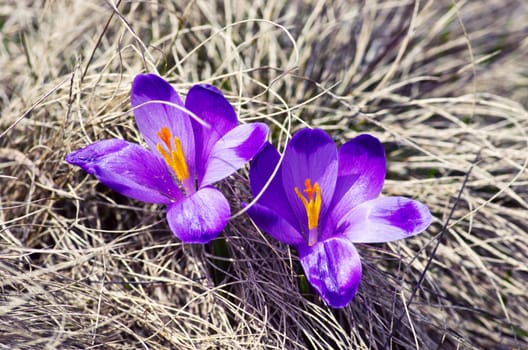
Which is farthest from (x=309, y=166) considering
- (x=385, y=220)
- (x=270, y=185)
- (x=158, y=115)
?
(x=158, y=115)

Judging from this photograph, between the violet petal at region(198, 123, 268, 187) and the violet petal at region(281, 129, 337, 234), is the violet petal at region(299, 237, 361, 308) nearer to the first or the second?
the violet petal at region(281, 129, 337, 234)

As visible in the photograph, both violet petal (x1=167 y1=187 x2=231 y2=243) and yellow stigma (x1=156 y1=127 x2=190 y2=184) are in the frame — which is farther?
yellow stigma (x1=156 y1=127 x2=190 y2=184)

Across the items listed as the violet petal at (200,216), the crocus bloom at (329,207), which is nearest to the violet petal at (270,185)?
the crocus bloom at (329,207)

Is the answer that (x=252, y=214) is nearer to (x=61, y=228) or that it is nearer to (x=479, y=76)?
(x=61, y=228)

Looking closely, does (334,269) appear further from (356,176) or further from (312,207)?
(356,176)

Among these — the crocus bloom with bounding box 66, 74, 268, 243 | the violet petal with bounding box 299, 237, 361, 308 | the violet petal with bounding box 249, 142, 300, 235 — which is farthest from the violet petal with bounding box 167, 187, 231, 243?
the violet petal with bounding box 299, 237, 361, 308
